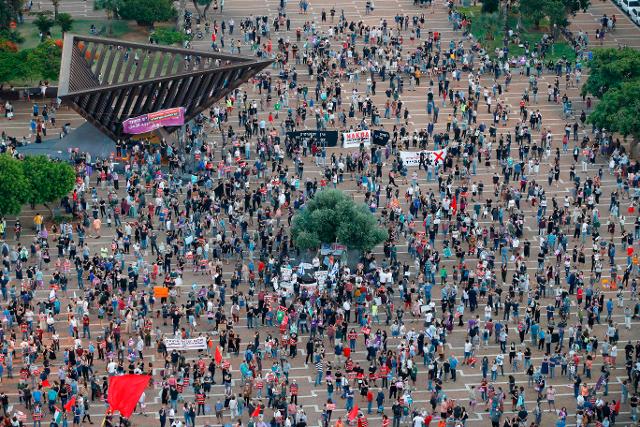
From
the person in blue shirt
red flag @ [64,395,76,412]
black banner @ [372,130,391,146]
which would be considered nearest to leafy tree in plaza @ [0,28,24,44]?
black banner @ [372,130,391,146]

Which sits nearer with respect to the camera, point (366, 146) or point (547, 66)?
point (366, 146)

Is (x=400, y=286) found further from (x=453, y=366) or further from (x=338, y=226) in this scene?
(x=453, y=366)

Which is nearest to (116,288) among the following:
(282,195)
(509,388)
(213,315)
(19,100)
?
→ (213,315)

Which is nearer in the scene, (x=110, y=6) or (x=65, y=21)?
(x=65, y=21)

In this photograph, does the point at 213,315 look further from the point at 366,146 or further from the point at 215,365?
the point at 366,146

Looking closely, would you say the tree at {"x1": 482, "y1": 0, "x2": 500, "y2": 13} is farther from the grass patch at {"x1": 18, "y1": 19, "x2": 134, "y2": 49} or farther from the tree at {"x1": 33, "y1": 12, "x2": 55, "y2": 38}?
the tree at {"x1": 33, "y1": 12, "x2": 55, "y2": 38}

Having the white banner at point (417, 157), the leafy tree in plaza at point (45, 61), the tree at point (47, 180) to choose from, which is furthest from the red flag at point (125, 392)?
the leafy tree in plaza at point (45, 61)

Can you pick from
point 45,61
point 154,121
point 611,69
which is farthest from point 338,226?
point 45,61
